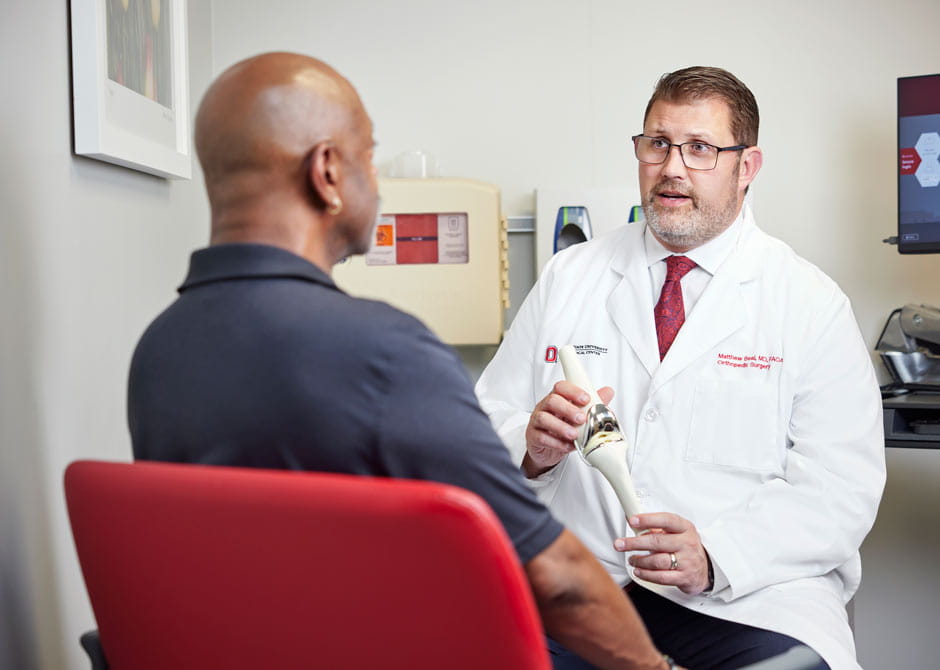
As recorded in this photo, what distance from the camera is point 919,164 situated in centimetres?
244

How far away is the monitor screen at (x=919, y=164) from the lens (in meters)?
2.43

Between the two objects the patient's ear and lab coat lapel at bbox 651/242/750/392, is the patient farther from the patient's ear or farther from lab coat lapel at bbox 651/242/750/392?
lab coat lapel at bbox 651/242/750/392

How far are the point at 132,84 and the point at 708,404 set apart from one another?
1204 mm

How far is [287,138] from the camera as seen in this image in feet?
3.18

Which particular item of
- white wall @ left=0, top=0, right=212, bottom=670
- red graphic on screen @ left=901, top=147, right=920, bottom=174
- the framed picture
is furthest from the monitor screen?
white wall @ left=0, top=0, right=212, bottom=670

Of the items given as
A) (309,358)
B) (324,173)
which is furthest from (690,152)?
(309,358)

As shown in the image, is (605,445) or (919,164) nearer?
(605,445)

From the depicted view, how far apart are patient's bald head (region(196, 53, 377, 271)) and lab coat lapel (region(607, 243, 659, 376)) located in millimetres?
983

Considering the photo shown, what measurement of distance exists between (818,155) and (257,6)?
166 cm

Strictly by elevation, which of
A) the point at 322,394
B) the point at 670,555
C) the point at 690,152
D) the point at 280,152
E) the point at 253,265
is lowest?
the point at 670,555

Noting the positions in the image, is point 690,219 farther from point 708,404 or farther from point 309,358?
point 309,358

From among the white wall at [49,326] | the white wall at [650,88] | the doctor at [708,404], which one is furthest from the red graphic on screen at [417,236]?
the white wall at [49,326]

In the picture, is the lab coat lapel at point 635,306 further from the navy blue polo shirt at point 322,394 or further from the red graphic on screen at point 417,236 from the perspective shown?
the navy blue polo shirt at point 322,394

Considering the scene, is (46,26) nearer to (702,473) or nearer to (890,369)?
(702,473)
